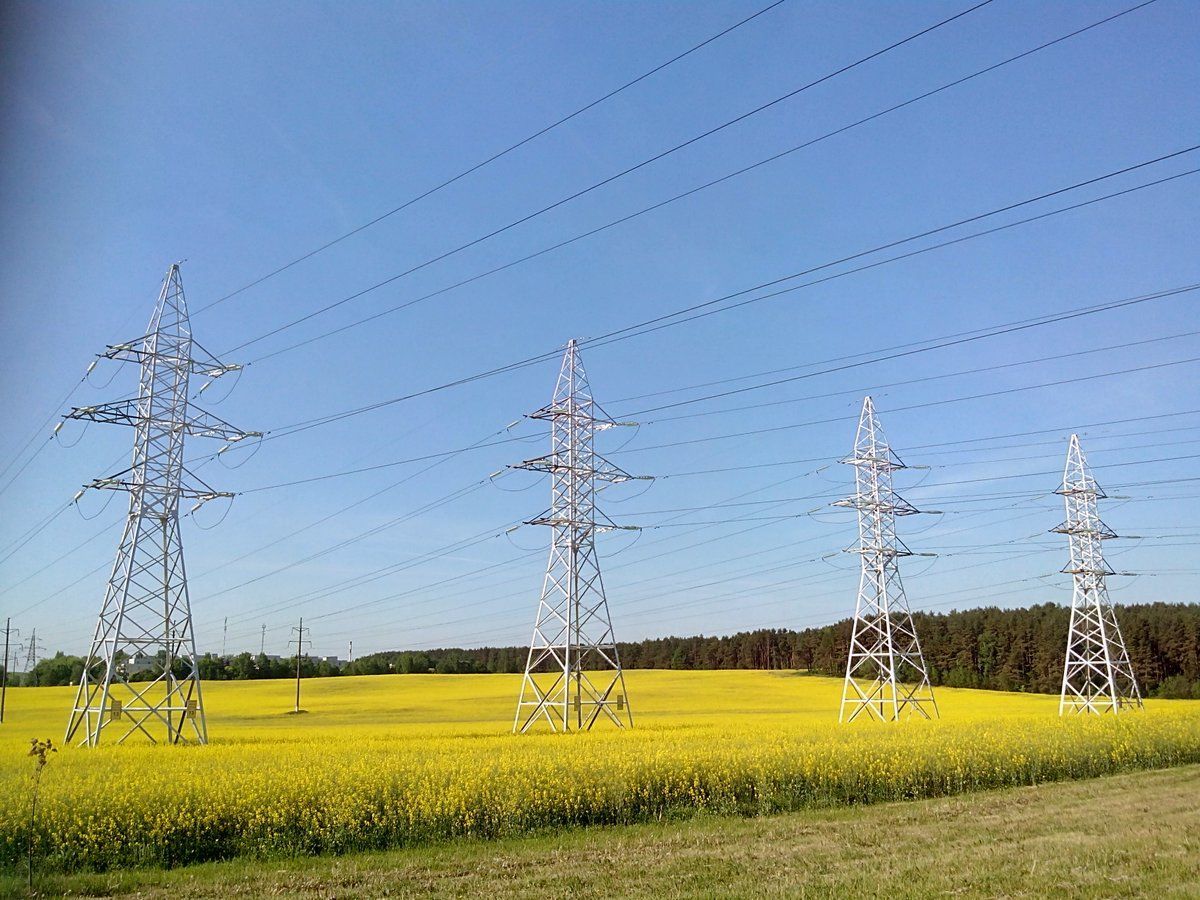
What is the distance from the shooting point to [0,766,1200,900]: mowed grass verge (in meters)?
11.2

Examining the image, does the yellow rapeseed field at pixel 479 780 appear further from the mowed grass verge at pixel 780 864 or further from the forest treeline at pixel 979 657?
the forest treeline at pixel 979 657

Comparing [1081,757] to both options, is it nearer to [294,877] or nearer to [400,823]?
[400,823]

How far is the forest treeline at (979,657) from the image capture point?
9531 cm

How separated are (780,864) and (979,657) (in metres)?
106

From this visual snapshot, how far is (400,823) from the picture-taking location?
16422 mm

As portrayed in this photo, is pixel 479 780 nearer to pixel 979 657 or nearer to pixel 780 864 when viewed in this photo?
pixel 780 864

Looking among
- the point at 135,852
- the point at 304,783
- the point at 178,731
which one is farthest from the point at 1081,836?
the point at 178,731

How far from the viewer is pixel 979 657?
107812mm

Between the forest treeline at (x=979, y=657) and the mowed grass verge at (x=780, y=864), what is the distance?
73663 millimetres

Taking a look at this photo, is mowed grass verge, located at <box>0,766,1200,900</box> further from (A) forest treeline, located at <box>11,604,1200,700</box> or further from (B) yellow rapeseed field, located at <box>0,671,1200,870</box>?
(A) forest treeline, located at <box>11,604,1200,700</box>

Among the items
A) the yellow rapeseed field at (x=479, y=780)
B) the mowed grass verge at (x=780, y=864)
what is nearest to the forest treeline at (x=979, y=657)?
the yellow rapeseed field at (x=479, y=780)

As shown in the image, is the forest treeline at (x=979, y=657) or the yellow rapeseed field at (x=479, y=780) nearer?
the yellow rapeseed field at (x=479, y=780)

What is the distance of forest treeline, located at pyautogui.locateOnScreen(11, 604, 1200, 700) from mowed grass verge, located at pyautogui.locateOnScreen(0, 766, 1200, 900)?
2900 inches

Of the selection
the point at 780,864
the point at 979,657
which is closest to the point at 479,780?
the point at 780,864
